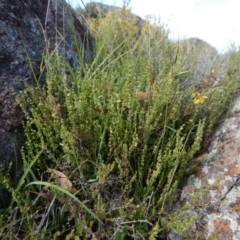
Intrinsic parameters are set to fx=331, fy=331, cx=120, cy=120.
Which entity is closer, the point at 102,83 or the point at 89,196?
the point at 89,196

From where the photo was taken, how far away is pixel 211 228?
5.31 ft

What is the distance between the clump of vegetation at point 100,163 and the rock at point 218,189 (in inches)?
3.2

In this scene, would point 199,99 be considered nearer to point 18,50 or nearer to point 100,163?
point 100,163

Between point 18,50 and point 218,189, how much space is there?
1.37 metres

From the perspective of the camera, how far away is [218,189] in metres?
1.73

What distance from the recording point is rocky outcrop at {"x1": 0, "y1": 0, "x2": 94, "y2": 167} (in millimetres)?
1755

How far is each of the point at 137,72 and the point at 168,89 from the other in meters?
0.64

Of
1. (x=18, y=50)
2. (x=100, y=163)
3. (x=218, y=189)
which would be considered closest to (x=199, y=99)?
(x=218, y=189)

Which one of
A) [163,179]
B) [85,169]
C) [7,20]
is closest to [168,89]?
[163,179]

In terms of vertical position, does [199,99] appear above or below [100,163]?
above

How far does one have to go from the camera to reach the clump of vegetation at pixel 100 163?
1.52 metres

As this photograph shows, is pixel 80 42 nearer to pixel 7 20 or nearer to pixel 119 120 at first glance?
pixel 7 20

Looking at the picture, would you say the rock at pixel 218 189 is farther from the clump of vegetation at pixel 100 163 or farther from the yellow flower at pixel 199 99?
the yellow flower at pixel 199 99

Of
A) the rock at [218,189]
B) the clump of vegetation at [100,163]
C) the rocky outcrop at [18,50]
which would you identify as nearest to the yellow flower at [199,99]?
the clump of vegetation at [100,163]
